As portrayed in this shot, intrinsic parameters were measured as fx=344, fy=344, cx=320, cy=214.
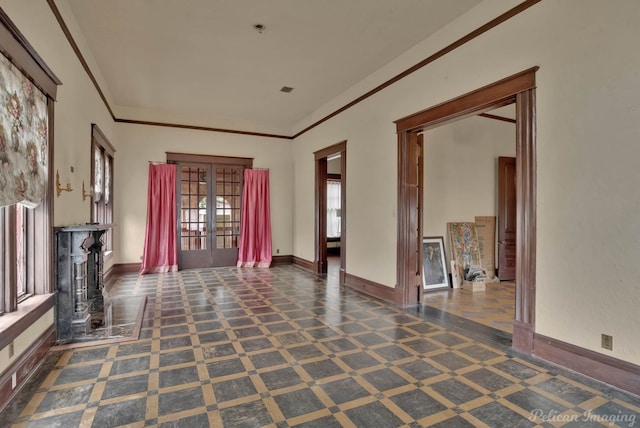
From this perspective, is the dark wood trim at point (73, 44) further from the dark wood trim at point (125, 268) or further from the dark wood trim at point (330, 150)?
the dark wood trim at point (330, 150)

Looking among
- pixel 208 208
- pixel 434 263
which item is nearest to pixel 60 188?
pixel 208 208

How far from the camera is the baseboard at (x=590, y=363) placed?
8.00ft

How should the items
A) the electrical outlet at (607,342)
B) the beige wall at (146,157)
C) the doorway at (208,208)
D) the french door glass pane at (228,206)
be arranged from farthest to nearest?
the french door glass pane at (228,206)
the doorway at (208,208)
the beige wall at (146,157)
the electrical outlet at (607,342)

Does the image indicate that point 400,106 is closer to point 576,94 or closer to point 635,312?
point 576,94

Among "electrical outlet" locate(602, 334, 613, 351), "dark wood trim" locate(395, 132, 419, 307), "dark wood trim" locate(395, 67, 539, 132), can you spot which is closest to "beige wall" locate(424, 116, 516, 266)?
"dark wood trim" locate(395, 132, 419, 307)

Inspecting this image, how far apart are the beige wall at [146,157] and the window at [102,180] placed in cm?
34

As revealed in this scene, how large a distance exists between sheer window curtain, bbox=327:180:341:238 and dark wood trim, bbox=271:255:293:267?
3.01m

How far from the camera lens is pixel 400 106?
4.76 metres

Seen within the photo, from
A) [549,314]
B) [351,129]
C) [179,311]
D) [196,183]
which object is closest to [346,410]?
[549,314]

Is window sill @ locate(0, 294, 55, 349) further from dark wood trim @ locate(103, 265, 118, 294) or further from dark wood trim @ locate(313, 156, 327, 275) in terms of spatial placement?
dark wood trim @ locate(313, 156, 327, 275)

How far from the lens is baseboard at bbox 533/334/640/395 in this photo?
8.00 feet

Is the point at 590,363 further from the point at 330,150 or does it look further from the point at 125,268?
the point at 125,268

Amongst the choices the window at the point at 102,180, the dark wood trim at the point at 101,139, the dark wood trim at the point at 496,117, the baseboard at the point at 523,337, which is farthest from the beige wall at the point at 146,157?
the baseboard at the point at 523,337

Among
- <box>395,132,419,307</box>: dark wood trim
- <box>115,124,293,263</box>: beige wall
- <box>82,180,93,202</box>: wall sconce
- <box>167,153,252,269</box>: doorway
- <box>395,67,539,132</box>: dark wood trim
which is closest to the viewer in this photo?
<box>395,67,539,132</box>: dark wood trim
